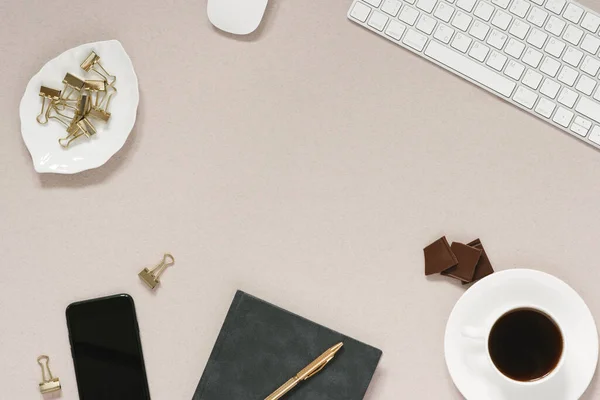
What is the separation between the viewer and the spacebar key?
39.0 inches

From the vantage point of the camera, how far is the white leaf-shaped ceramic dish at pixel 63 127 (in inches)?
39.9

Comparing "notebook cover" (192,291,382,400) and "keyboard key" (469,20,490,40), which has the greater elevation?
"keyboard key" (469,20,490,40)

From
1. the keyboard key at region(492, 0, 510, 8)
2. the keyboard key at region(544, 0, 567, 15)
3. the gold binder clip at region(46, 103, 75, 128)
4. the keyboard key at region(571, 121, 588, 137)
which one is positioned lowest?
the gold binder clip at region(46, 103, 75, 128)

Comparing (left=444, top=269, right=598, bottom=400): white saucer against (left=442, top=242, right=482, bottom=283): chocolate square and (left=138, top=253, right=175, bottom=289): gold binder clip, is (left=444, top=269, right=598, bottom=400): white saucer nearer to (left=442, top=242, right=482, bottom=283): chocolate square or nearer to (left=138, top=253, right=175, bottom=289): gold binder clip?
(left=442, top=242, right=482, bottom=283): chocolate square

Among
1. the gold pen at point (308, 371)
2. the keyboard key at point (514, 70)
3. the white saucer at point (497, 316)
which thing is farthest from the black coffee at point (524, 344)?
the keyboard key at point (514, 70)

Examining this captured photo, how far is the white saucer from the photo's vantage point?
953mm

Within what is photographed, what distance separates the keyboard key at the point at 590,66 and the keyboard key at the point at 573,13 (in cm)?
5

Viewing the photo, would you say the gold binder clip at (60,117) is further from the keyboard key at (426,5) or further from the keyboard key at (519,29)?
the keyboard key at (519,29)

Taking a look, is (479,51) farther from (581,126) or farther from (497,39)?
(581,126)

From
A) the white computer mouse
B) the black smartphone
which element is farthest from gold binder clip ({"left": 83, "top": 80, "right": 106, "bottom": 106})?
the black smartphone

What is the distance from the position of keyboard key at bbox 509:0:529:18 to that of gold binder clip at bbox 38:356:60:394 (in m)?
0.77

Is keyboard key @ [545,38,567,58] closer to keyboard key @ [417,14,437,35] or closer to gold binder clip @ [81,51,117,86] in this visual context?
keyboard key @ [417,14,437,35]

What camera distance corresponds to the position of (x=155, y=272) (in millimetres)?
1018

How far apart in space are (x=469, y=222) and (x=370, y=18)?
0.30 meters
